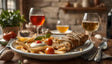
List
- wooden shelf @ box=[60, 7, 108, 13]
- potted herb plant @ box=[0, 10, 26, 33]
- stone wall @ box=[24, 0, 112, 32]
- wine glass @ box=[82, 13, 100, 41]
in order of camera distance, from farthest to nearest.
A: stone wall @ box=[24, 0, 112, 32]
wooden shelf @ box=[60, 7, 108, 13]
potted herb plant @ box=[0, 10, 26, 33]
wine glass @ box=[82, 13, 100, 41]

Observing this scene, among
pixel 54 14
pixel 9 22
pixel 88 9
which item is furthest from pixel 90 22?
pixel 54 14

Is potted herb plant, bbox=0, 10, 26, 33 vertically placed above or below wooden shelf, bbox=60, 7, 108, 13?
below

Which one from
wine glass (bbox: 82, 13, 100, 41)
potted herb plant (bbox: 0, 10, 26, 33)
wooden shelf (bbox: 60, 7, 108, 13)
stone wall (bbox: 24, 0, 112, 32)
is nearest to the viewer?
wine glass (bbox: 82, 13, 100, 41)

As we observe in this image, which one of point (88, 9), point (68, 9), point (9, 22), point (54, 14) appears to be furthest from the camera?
point (54, 14)

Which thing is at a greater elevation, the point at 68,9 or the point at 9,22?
the point at 68,9

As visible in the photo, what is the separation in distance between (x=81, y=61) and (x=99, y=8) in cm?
351

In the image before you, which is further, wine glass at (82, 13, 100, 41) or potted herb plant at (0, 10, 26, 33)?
potted herb plant at (0, 10, 26, 33)

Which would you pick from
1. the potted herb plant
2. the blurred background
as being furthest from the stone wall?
the potted herb plant

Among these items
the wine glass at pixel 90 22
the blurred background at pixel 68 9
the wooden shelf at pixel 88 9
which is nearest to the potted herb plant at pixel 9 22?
the wine glass at pixel 90 22

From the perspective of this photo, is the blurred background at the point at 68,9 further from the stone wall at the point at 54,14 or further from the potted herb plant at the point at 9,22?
the potted herb plant at the point at 9,22

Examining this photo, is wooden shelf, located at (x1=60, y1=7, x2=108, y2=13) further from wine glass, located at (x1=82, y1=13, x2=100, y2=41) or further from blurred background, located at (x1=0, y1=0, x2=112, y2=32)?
wine glass, located at (x1=82, y1=13, x2=100, y2=41)

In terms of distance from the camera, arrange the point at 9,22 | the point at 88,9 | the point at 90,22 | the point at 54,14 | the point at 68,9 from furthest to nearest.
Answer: the point at 54,14 < the point at 68,9 < the point at 88,9 < the point at 9,22 < the point at 90,22

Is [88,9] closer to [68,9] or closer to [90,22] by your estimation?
[68,9]

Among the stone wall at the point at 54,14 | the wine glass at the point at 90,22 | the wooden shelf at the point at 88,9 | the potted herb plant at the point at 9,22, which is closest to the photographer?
the wine glass at the point at 90,22
